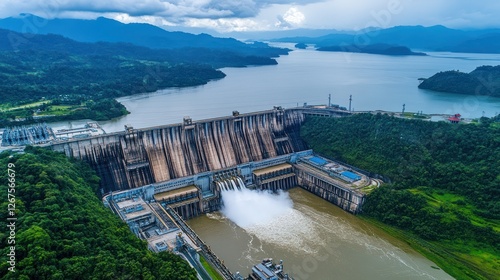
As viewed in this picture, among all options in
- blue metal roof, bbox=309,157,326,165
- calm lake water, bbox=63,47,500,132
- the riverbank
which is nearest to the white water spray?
blue metal roof, bbox=309,157,326,165

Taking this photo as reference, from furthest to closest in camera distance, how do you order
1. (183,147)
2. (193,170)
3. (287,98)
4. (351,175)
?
(287,98) < (183,147) < (193,170) < (351,175)

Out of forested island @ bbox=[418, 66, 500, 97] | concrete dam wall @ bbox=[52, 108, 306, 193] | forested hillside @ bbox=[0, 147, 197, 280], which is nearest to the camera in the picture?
forested hillside @ bbox=[0, 147, 197, 280]

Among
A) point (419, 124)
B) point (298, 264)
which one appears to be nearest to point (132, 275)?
point (298, 264)

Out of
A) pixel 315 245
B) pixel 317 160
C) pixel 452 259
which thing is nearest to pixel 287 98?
pixel 317 160

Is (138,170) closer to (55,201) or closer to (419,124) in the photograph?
(55,201)

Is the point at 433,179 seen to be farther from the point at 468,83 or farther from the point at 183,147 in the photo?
the point at 468,83

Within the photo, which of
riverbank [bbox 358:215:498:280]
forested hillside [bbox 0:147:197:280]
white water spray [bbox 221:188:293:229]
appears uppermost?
forested hillside [bbox 0:147:197:280]

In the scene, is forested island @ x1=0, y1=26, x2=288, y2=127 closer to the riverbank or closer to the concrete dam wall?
the concrete dam wall
